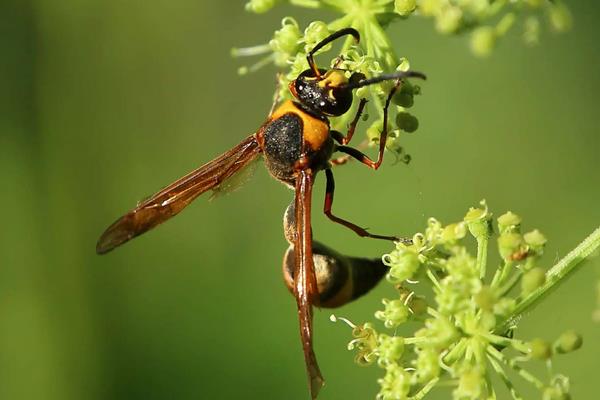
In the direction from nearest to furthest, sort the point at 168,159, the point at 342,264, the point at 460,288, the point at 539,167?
1. the point at 460,288
2. the point at 342,264
3. the point at 539,167
4. the point at 168,159

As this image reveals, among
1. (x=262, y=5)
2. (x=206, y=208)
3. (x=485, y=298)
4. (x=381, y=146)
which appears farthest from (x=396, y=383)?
(x=206, y=208)

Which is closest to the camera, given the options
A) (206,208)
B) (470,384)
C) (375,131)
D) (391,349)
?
(470,384)

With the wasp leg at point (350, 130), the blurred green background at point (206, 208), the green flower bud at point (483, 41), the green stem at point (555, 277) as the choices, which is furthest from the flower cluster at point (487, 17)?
the blurred green background at point (206, 208)

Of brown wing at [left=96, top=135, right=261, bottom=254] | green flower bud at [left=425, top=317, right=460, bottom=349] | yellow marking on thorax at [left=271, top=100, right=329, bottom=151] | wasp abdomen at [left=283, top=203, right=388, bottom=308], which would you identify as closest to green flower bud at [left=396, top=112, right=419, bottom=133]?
yellow marking on thorax at [left=271, top=100, right=329, bottom=151]

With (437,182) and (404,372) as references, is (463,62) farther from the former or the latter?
(404,372)

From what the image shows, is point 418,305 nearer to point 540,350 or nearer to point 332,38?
point 540,350

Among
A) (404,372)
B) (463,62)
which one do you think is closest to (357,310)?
(463,62)

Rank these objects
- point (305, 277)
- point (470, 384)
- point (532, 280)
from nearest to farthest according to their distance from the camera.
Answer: point (470, 384), point (532, 280), point (305, 277)
